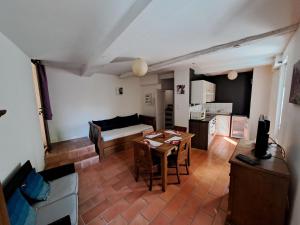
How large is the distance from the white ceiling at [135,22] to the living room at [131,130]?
1 centimetres

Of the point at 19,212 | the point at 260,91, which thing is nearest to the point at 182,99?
the point at 260,91

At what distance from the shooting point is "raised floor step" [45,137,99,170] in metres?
2.92

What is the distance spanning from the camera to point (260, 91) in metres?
3.77

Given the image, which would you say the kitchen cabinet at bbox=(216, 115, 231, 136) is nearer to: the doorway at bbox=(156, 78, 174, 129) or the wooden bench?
the doorway at bbox=(156, 78, 174, 129)

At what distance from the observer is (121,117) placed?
4.92m

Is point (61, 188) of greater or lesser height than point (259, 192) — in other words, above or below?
below

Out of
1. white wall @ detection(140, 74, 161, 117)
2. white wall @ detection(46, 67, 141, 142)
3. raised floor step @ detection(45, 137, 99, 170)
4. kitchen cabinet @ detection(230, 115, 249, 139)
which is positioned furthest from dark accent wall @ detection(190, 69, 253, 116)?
raised floor step @ detection(45, 137, 99, 170)

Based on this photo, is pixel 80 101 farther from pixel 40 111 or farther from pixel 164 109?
pixel 164 109

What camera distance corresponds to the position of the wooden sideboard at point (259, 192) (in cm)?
130

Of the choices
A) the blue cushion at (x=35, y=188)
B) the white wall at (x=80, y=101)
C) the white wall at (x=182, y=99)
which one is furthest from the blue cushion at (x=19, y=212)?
the white wall at (x=182, y=99)

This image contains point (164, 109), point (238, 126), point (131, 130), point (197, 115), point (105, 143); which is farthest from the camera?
point (164, 109)

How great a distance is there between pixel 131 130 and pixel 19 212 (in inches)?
124

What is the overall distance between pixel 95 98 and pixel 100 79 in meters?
0.66

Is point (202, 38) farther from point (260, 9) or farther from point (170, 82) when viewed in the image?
point (170, 82)
